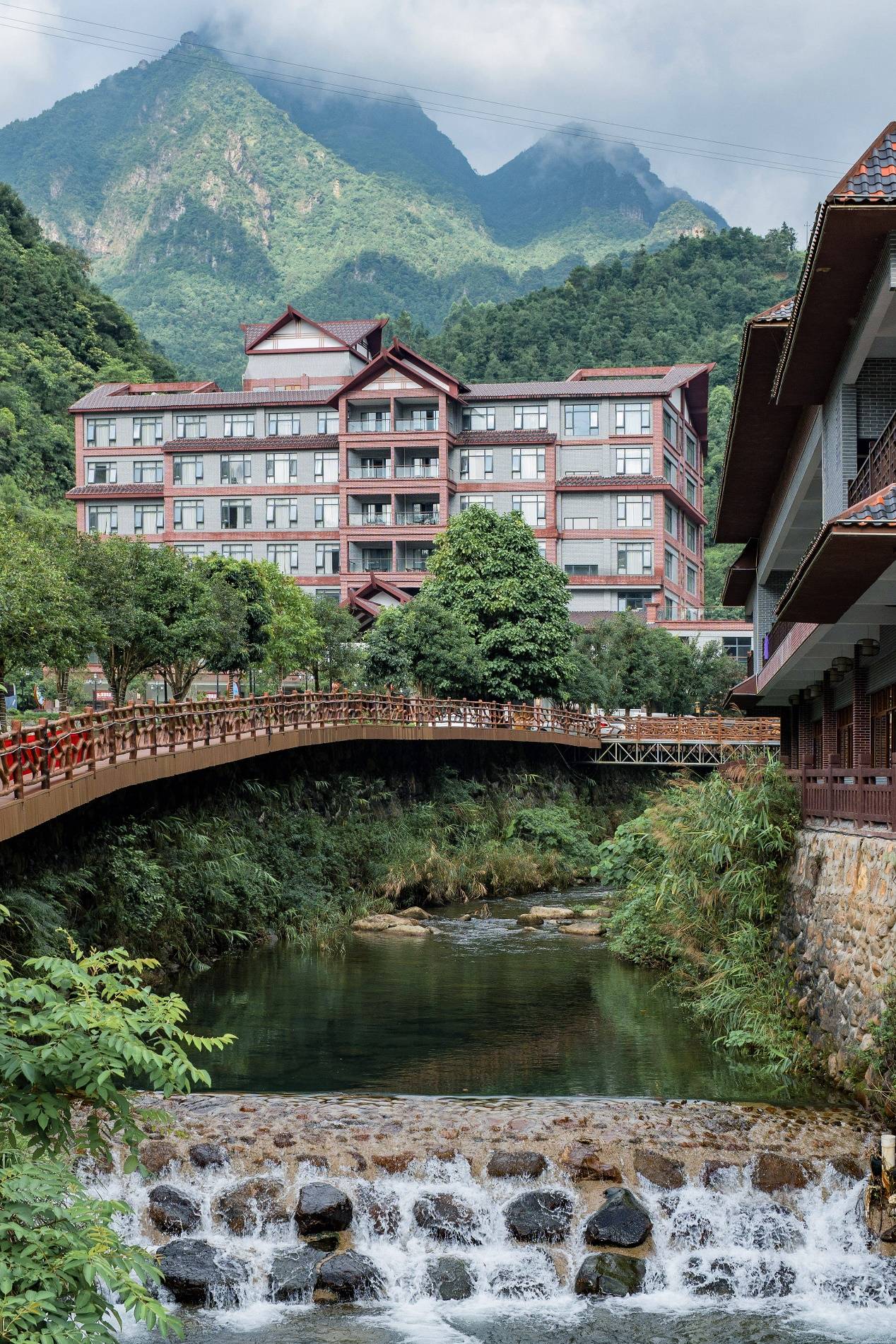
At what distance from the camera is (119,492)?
72812mm

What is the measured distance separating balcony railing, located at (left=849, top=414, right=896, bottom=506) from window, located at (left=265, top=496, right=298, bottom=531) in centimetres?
5511

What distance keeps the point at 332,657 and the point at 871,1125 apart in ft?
127

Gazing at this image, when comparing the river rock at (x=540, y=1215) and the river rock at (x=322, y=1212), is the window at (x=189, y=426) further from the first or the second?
the river rock at (x=540, y=1215)

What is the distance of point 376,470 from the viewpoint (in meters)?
69.4

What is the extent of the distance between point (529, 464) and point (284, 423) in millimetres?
12762

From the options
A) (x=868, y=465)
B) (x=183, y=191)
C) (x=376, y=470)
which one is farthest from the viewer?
(x=183, y=191)

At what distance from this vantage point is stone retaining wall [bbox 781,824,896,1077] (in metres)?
14.2

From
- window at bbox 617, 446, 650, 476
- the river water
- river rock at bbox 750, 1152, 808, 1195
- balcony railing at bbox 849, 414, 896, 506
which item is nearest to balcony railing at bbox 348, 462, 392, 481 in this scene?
window at bbox 617, 446, 650, 476

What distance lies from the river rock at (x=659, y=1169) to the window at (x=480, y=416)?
59742mm

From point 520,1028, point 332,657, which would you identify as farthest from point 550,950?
point 332,657

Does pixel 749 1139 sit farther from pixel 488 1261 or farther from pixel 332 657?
pixel 332 657

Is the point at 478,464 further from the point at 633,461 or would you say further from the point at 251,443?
the point at 251,443

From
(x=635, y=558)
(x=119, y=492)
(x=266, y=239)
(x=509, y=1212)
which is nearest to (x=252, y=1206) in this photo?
(x=509, y=1212)

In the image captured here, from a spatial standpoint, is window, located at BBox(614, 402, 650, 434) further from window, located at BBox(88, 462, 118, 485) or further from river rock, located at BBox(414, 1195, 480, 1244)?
river rock, located at BBox(414, 1195, 480, 1244)
